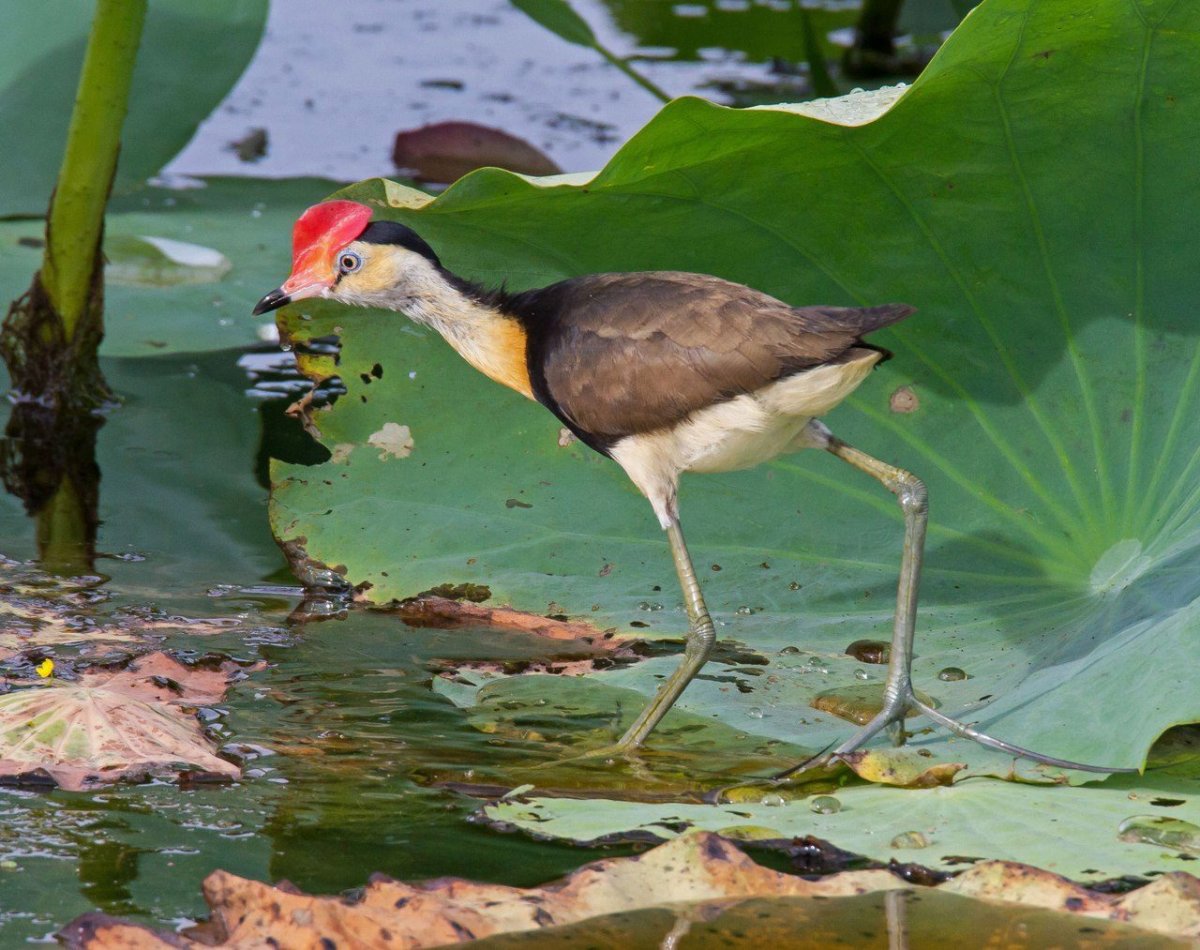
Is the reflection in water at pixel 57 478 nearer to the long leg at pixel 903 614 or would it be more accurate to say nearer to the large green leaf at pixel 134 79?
the large green leaf at pixel 134 79

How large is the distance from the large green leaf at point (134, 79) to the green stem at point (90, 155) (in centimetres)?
83

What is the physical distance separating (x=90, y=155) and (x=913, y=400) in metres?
2.01

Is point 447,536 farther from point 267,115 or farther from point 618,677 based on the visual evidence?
point 267,115

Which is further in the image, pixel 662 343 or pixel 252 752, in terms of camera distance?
pixel 662 343

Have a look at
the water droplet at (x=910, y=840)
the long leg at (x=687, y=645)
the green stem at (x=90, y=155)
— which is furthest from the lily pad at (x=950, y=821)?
the green stem at (x=90, y=155)

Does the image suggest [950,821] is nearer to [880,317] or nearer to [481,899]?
[481,899]

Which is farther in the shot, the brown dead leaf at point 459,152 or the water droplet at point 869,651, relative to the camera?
the brown dead leaf at point 459,152

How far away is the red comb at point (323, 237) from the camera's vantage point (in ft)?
10.2

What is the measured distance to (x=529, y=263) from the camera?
330 centimetres

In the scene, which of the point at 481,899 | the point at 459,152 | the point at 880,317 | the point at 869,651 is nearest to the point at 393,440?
the point at 869,651

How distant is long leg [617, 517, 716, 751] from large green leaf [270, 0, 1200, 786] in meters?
0.09

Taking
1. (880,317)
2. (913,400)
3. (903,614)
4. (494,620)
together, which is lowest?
(494,620)

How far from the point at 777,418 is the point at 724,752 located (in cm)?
56

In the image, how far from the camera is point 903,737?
2688 millimetres
